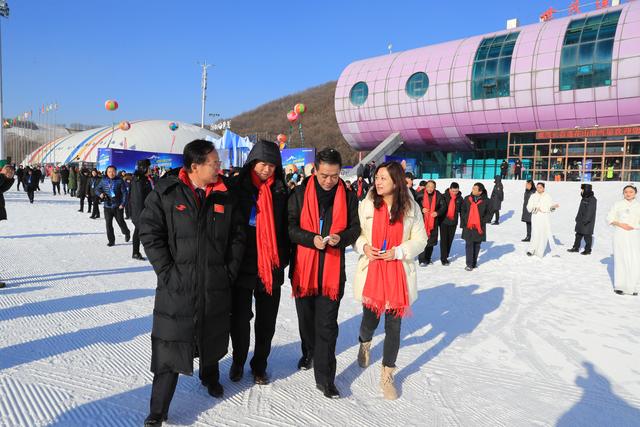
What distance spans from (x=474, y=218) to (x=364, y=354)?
17.5 ft

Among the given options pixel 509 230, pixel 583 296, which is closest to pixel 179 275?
pixel 583 296

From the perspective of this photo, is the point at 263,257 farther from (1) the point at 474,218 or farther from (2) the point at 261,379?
(1) the point at 474,218

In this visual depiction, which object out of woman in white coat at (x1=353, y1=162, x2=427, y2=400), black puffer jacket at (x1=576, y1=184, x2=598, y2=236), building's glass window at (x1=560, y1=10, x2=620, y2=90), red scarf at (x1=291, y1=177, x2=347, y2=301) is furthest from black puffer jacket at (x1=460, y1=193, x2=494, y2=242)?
building's glass window at (x1=560, y1=10, x2=620, y2=90)

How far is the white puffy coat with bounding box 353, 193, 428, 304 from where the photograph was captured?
3180mm

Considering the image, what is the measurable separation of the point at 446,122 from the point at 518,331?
28.9 m

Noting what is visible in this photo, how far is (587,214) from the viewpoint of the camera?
1002cm

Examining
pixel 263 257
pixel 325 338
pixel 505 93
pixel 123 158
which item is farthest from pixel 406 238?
pixel 505 93

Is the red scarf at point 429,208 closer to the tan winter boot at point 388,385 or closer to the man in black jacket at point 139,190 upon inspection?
the man in black jacket at point 139,190

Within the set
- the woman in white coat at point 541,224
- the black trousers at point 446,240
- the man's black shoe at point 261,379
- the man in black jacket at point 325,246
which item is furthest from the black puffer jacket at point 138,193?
the woman in white coat at point 541,224

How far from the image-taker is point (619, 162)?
25.5 metres

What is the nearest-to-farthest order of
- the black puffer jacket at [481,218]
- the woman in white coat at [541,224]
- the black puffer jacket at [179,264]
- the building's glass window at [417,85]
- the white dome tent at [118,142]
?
1. the black puffer jacket at [179,264]
2. the black puffer jacket at [481,218]
3. the woman in white coat at [541,224]
4. the building's glass window at [417,85]
5. the white dome tent at [118,142]

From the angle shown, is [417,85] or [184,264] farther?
[417,85]

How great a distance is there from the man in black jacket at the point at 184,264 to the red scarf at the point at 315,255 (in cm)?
67

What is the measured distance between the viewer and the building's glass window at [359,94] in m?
35.1
